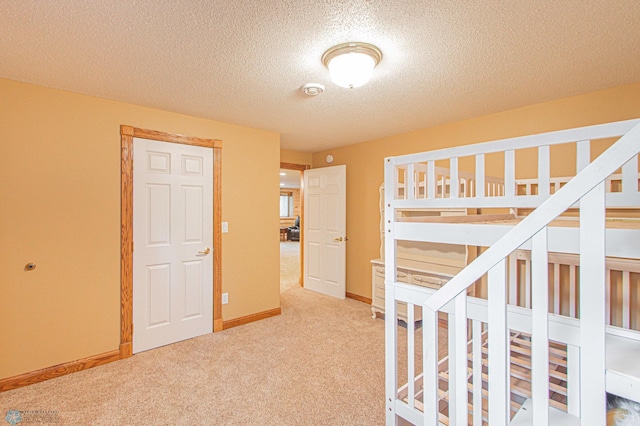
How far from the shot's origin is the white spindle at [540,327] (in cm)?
79

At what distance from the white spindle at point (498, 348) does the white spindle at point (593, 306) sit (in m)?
0.17

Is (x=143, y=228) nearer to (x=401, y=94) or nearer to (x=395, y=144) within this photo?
(x=401, y=94)

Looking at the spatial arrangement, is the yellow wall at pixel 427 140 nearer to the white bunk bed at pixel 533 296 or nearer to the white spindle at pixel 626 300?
the white spindle at pixel 626 300

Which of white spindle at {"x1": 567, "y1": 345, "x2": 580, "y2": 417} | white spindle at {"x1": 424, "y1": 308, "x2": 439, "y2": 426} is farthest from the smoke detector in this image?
white spindle at {"x1": 567, "y1": 345, "x2": 580, "y2": 417}

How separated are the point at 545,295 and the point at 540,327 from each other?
9 cm

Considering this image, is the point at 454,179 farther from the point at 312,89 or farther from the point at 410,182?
the point at 312,89

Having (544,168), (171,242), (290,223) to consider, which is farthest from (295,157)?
(290,223)

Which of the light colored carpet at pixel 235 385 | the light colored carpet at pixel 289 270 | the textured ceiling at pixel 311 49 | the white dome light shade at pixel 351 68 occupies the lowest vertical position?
the light colored carpet at pixel 235 385

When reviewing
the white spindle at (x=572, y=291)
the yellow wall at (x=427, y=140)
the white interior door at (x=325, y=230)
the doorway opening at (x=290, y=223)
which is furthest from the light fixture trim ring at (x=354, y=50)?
the doorway opening at (x=290, y=223)

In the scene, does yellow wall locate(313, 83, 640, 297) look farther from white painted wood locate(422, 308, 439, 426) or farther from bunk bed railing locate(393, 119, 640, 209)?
white painted wood locate(422, 308, 439, 426)

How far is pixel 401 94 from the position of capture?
7.99ft

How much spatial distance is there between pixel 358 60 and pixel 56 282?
2.83 m

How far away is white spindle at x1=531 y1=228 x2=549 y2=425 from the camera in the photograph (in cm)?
79

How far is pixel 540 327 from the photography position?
0.79 metres
